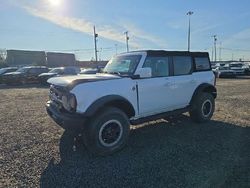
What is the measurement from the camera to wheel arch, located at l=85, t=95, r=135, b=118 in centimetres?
487

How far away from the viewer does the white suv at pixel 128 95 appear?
4906 millimetres

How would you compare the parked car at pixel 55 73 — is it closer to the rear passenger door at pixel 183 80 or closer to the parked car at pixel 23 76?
the parked car at pixel 23 76

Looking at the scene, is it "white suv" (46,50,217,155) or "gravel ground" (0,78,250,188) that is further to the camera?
"white suv" (46,50,217,155)

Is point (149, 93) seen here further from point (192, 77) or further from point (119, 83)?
point (192, 77)

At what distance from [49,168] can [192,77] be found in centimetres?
428

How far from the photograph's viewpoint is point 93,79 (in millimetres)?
5055

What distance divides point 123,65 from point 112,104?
1201mm

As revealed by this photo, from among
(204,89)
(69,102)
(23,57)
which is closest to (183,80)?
(204,89)

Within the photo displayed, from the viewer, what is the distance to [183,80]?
22.3ft

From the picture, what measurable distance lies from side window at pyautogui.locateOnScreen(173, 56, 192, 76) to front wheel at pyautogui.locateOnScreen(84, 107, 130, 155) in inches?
83.7

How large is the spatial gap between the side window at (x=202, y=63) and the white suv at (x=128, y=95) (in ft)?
0.09

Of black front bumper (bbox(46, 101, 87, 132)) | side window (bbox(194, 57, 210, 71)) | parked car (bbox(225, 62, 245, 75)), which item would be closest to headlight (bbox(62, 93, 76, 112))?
black front bumper (bbox(46, 101, 87, 132))

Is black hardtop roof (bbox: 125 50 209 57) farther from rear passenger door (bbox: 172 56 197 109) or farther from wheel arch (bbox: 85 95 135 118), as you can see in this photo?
wheel arch (bbox: 85 95 135 118)

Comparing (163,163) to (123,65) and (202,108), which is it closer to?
(123,65)
